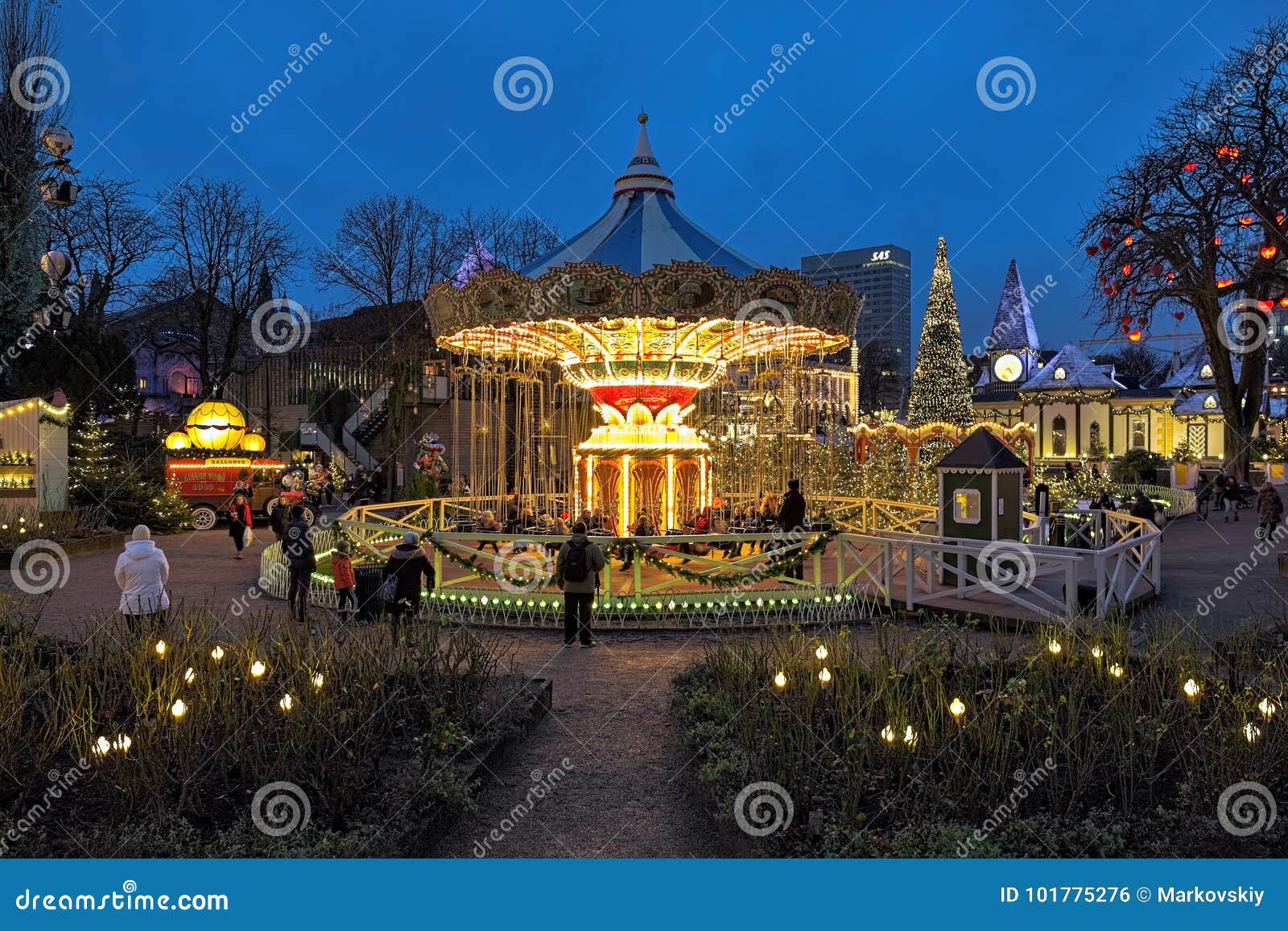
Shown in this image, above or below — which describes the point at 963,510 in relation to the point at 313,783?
above

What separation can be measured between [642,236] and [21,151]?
20.7m

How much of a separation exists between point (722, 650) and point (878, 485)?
18.1 metres

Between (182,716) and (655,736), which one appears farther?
(655,736)

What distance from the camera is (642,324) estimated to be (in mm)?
15094

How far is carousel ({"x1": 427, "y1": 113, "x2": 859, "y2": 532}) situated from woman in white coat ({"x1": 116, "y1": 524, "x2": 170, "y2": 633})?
20.4ft

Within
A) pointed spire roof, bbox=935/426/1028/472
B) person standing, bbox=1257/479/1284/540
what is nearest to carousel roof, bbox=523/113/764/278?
pointed spire roof, bbox=935/426/1028/472

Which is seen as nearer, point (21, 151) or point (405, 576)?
point (405, 576)

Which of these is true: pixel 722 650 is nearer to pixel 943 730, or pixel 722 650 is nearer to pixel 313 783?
pixel 943 730

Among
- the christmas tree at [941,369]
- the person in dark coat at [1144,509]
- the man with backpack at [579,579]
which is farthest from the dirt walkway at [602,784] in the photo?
the christmas tree at [941,369]

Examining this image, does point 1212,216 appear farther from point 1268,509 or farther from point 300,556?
point 300,556

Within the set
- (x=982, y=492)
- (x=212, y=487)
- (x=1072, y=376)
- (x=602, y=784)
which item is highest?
(x=1072, y=376)

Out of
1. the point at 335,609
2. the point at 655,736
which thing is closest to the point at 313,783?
the point at 655,736

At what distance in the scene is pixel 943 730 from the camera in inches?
228

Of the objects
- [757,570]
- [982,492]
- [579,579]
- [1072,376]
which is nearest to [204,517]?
[579,579]
